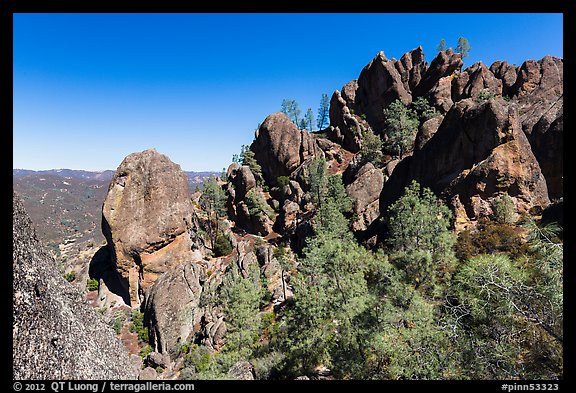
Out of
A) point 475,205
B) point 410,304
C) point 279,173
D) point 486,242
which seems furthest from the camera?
point 279,173

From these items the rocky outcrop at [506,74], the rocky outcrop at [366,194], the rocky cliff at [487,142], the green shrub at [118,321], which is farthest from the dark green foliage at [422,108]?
the green shrub at [118,321]

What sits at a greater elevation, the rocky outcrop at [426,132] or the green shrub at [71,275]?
the rocky outcrop at [426,132]

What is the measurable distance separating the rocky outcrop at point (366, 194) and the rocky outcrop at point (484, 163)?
37.6 ft

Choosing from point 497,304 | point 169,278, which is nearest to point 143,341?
point 169,278

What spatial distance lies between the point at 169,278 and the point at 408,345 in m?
30.4

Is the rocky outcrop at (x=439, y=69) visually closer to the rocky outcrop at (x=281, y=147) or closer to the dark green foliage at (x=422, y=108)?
the dark green foliage at (x=422, y=108)

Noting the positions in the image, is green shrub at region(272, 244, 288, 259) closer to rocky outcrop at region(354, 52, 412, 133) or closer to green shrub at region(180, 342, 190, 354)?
green shrub at region(180, 342, 190, 354)

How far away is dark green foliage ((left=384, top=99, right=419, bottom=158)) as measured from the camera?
5259cm

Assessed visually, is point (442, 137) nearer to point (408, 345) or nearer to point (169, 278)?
point (408, 345)

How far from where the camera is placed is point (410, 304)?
11.9m

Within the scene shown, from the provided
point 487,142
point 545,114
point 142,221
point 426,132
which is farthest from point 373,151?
point 142,221

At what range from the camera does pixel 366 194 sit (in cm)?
4481

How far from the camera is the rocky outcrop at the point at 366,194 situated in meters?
42.2

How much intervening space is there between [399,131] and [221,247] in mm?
41095
